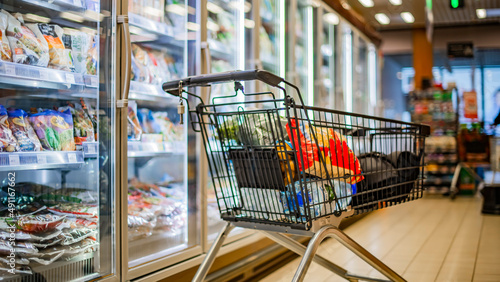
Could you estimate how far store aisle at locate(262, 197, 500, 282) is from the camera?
3.03 m

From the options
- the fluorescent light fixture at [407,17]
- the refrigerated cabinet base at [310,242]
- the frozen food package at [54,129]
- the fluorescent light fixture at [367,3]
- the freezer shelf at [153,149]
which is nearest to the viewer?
the refrigerated cabinet base at [310,242]

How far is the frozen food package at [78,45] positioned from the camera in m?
1.99

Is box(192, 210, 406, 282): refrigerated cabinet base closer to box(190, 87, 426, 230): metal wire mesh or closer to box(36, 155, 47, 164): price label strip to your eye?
box(190, 87, 426, 230): metal wire mesh

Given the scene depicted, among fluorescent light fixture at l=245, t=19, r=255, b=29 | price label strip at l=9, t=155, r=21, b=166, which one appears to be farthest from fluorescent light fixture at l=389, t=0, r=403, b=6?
price label strip at l=9, t=155, r=21, b=166

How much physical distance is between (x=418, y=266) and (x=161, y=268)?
1.70m

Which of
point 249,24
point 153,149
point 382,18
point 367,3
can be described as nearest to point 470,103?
point 382,18

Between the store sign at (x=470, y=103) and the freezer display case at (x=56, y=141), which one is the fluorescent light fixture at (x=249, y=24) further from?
the store sign at (x=470, y=103)

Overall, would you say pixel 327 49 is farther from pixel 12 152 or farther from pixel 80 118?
pixel 12 152

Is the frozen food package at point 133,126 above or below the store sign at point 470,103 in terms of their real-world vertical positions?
below

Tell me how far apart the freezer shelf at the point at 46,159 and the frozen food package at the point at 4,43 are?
0.32 metres

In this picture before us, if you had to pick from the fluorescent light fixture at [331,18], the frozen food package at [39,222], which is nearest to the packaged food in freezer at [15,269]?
the frozen food package at [39,222]

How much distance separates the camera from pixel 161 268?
2.35 metres

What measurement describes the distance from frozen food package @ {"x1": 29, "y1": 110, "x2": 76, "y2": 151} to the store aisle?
148cm

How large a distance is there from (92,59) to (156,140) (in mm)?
708
